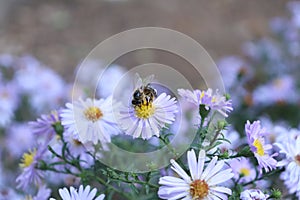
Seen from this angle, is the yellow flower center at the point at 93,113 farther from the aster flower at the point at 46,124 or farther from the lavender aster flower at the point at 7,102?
the lavender aster flower at the point at 7,102

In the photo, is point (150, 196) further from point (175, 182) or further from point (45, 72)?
point (45, 72)

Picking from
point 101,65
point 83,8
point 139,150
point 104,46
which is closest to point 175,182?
point 139,150

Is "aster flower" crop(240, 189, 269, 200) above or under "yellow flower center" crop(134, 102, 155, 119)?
under

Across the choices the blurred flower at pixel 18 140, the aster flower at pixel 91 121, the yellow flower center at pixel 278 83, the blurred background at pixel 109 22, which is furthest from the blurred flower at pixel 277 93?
the aster flower at pixel 91 121

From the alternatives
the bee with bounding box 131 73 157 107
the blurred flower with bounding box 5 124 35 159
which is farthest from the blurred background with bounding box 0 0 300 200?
the bee with bounding box 131 73 157 107

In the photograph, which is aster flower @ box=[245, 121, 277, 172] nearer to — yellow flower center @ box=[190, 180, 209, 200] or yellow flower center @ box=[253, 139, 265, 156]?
yellow flower center @ box=[253, 139, 265, 156]
